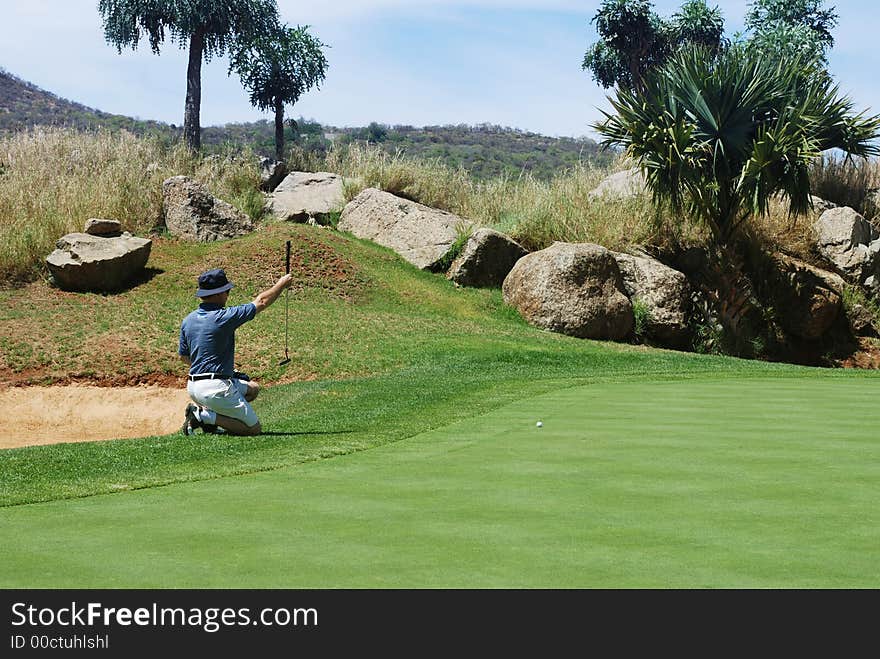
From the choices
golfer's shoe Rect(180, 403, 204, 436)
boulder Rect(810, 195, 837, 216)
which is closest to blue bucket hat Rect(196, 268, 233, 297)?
golfer's shoe Rect(180, 403, 204, 436)

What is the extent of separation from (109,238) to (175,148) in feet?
29.5

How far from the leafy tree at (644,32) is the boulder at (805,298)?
106 ft

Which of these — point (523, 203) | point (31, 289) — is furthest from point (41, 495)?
point (523, 203)

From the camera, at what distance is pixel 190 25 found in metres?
43.2

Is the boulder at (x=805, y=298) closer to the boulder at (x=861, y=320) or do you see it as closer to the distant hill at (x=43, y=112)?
the boulder at (x=861, y=320)

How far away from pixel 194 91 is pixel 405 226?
61.8 ft

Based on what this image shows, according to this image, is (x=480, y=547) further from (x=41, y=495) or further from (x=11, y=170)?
(x=11, y=170)

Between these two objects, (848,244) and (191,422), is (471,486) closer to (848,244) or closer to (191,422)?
(191,422)

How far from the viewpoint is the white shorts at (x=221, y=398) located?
10773 millimetres

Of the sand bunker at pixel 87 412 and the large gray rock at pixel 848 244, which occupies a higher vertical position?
the large gray rock at pixel 848 244

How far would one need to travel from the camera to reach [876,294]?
27.7 meters

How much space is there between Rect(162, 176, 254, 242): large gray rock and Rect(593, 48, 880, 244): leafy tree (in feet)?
30.9

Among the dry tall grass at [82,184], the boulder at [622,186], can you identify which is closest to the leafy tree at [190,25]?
the dry tall grass at [82,184]

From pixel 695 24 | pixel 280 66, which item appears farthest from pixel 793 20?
pixel 280 66
